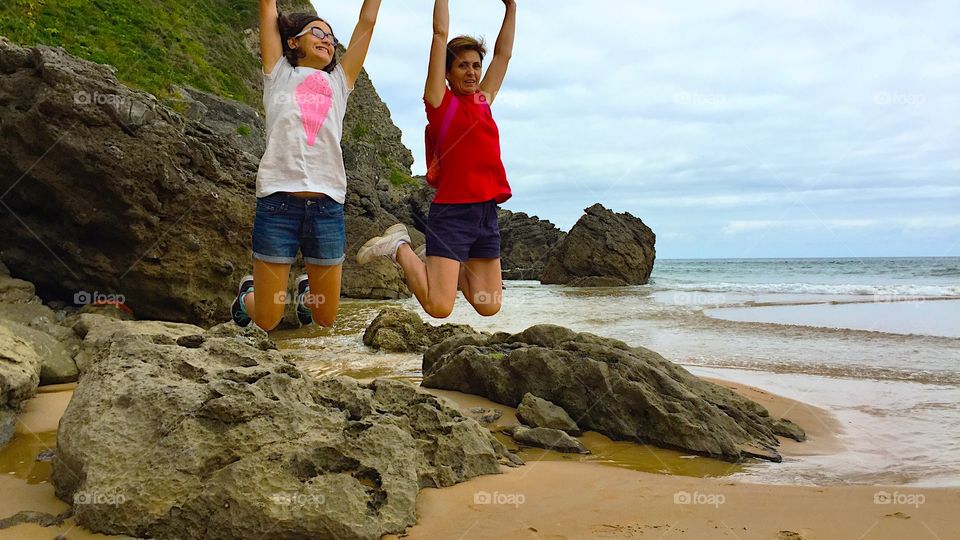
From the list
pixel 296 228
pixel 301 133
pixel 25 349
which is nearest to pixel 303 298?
pixel 296 228

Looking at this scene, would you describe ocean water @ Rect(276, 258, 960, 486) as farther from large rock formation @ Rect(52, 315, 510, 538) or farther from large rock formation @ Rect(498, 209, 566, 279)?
large rock formation @ Rect(498, 209, 566, 279)

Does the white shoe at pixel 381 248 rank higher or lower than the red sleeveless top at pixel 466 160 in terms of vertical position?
lower

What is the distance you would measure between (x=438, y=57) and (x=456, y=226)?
3.27 ft

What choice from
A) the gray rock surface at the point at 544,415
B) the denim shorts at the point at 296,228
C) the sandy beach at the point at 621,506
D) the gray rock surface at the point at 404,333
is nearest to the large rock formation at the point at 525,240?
the gray rock surface at the point at 404,333

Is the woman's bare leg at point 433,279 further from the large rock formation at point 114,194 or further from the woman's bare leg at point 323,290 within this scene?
the large rock formation at point 114,194

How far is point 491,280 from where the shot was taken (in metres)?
4.33

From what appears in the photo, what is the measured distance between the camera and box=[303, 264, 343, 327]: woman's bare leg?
153 inches

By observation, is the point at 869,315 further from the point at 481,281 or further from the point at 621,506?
the point at 481,281

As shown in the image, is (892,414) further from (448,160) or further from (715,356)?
(448,160)

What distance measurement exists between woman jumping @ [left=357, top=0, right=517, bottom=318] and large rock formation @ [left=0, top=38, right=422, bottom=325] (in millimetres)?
8359

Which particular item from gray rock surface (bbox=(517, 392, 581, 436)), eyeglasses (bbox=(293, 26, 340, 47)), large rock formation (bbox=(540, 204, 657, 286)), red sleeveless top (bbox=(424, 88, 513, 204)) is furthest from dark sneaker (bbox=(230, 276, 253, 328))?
large rock formation (bbox=(540, 204, 657, 286))

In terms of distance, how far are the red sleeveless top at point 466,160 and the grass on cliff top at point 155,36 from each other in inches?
779

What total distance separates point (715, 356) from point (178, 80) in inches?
1201

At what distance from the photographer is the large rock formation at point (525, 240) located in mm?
57188
